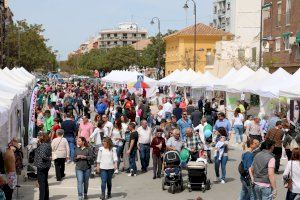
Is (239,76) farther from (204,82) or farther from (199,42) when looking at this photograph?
(199,42)

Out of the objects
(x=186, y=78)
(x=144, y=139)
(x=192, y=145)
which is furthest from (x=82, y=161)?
(x=186, y=78)

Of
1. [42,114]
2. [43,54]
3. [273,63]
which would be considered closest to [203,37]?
[43,54]

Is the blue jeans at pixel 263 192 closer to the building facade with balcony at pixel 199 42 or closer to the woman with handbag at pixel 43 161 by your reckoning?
the woman with handbag at pixel 43 161

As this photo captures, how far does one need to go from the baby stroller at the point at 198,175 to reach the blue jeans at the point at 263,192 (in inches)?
148

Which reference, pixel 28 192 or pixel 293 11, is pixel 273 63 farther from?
pixel 28 192

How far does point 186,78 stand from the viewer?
39094 millimetres

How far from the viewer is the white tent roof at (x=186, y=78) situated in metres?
38.2

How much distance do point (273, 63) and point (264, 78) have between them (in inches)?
913

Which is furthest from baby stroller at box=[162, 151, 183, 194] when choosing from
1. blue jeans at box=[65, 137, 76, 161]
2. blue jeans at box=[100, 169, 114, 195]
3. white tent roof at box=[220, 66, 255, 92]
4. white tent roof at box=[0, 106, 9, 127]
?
white tent roof at box=[220, 66, 255, 92]

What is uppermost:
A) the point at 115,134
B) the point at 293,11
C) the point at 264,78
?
the point at 293,11

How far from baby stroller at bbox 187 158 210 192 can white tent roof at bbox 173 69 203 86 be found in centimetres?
2285

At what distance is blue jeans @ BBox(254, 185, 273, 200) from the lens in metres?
10.5

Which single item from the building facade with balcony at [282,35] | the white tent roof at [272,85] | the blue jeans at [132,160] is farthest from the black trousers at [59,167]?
the building facade with balcony at [282,35]

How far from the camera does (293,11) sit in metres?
45.8
